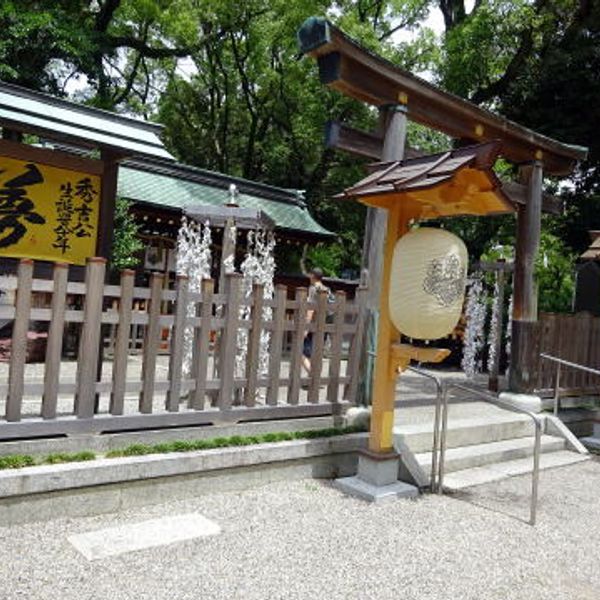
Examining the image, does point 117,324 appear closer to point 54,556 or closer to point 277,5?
point 54,556

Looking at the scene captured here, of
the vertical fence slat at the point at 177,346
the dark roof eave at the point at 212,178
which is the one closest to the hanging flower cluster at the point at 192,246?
the dark roof eave at the point at 212,178

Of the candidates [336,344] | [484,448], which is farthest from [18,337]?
[484,448]

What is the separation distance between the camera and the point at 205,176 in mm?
16453

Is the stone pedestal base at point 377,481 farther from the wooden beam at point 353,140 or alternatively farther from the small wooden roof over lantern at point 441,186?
the wooden beam at point 353,140

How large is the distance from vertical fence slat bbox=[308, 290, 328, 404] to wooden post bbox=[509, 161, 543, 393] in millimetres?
4262

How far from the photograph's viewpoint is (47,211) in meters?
5.93

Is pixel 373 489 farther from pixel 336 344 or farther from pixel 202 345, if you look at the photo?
pixel 202 345

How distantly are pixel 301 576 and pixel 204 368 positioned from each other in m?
2.03

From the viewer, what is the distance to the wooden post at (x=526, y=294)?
904cm

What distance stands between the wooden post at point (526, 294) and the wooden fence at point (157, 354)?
145 inches

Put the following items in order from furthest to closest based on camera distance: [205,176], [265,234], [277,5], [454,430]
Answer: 1. [277,5]
2. [205,176]
3. [265,234]
4. [454,430]

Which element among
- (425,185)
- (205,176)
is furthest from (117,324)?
(205,176)

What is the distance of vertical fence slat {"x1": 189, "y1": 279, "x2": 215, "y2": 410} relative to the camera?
5.19 metres

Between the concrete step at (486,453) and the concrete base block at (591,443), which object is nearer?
the concrete step at (486,453)
